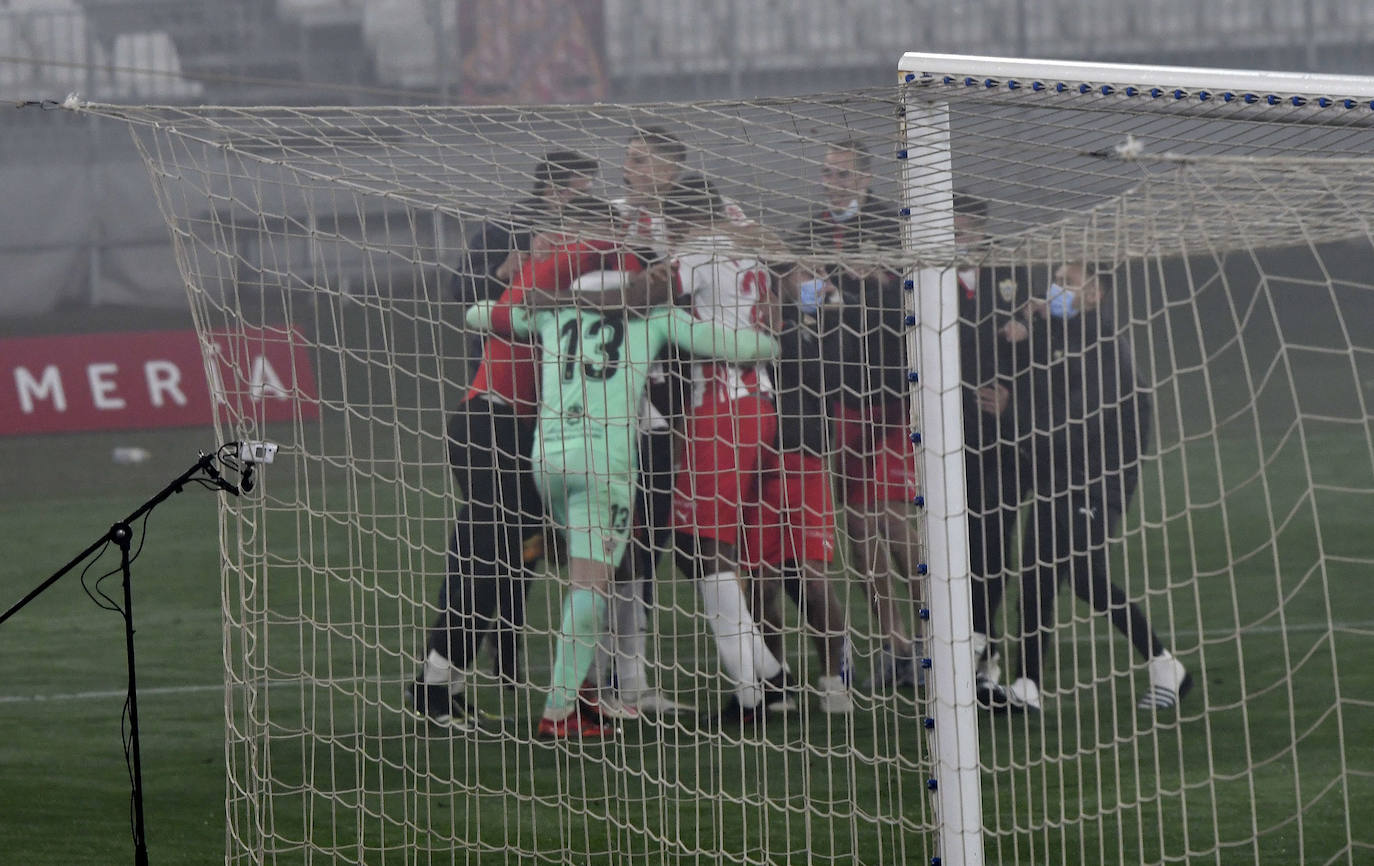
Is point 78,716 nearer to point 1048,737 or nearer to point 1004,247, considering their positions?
point 1048,737

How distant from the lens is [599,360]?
13.5ft

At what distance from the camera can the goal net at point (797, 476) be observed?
3188 millimetres

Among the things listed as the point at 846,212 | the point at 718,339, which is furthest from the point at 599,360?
the point at 846,212

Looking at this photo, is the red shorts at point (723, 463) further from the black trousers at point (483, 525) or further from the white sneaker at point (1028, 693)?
the white sneaker at point (1028, 693)

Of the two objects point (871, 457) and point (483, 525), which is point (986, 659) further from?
point (483, 525)

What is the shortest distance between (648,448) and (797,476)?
21.0 inches

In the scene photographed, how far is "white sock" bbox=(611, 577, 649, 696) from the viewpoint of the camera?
4.06 meters

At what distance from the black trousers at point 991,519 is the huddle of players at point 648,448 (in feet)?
0.07

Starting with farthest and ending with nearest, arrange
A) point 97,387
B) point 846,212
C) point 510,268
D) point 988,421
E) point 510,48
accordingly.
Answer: point 510,48
point 97,387
point 988,421
point 510,268
point 846,212

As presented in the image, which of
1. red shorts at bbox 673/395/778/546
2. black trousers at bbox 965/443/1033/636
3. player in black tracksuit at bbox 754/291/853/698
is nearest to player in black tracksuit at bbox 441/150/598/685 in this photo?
red shorts at bbox 673/395/778/546

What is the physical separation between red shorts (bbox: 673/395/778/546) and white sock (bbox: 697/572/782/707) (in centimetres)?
14

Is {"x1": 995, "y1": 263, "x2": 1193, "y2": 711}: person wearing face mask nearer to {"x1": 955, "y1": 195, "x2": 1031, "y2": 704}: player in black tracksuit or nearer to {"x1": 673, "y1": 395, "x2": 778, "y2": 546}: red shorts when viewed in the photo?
{"x1": 955, "y1": 195, "x2": 1031, "y2": 704}: player in black tracksuit

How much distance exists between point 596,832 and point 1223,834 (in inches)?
56.9

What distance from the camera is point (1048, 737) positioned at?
4336mm
